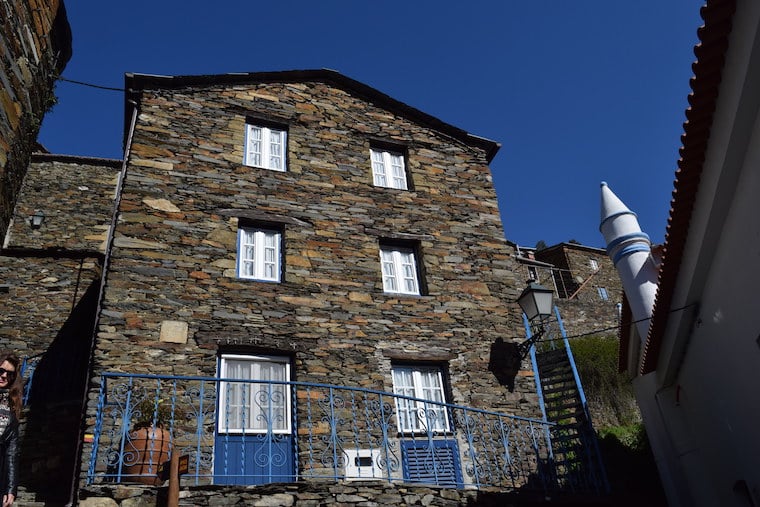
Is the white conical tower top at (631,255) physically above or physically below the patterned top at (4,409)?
above

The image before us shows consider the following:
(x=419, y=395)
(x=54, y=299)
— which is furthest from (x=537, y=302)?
(x=54, y=299)

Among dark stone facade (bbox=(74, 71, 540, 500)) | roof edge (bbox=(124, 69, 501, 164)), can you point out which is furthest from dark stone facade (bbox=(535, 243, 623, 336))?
dark stone facade (bbox=(74, 71, 540, 500))

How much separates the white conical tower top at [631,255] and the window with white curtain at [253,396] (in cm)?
553

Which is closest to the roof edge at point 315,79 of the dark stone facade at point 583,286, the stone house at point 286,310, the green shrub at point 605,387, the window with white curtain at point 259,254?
the stone house at point 286,310

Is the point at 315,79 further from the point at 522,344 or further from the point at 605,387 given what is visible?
the point at 605,387

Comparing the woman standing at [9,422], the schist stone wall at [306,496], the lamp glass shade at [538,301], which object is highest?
the lamp glass shade at [538,301]

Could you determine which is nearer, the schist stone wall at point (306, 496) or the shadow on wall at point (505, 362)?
the schist stone wall at point (306, 496)

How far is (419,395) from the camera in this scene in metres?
9.12

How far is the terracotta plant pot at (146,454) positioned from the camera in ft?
19.5

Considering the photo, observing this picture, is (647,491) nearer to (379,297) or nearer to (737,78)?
(379,297)

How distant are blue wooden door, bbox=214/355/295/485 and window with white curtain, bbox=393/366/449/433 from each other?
1.78 metres

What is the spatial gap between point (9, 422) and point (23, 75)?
2.42 meters

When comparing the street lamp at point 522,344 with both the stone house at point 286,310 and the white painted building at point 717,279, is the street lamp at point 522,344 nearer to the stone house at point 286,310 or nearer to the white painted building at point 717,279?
the stone house at point 286,310

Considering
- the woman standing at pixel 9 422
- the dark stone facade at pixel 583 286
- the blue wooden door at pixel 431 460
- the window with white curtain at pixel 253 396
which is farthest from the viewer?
the dark stone facade at pixel 583 286
